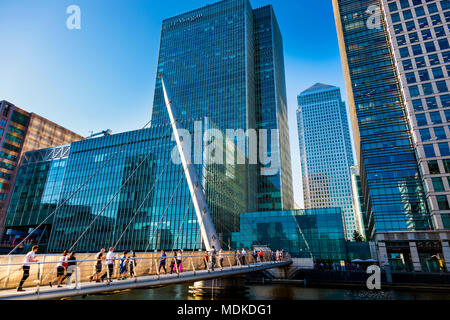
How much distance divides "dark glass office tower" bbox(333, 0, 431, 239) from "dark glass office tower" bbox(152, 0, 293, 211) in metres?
41.2

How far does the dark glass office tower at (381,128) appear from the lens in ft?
181

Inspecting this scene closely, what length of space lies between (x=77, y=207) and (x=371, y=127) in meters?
77.2

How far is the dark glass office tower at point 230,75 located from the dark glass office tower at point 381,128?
1623 inches

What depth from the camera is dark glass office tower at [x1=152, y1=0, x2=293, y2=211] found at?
105875mm

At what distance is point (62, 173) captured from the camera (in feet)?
275

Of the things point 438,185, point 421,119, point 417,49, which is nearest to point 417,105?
point 421,119

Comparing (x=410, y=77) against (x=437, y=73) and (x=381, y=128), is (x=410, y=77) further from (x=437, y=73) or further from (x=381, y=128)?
(x=381, y=128)

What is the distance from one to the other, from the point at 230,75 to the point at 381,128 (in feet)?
212

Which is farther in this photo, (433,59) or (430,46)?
(430,46)

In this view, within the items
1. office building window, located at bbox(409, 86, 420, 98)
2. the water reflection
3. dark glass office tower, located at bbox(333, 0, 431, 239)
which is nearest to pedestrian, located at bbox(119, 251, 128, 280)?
the water reflection

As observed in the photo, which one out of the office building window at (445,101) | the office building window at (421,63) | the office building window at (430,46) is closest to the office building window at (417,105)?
the office building window at (445,101)

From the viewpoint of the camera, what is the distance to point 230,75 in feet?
362

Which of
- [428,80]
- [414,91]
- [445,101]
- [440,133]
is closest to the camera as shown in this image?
[440,133]
